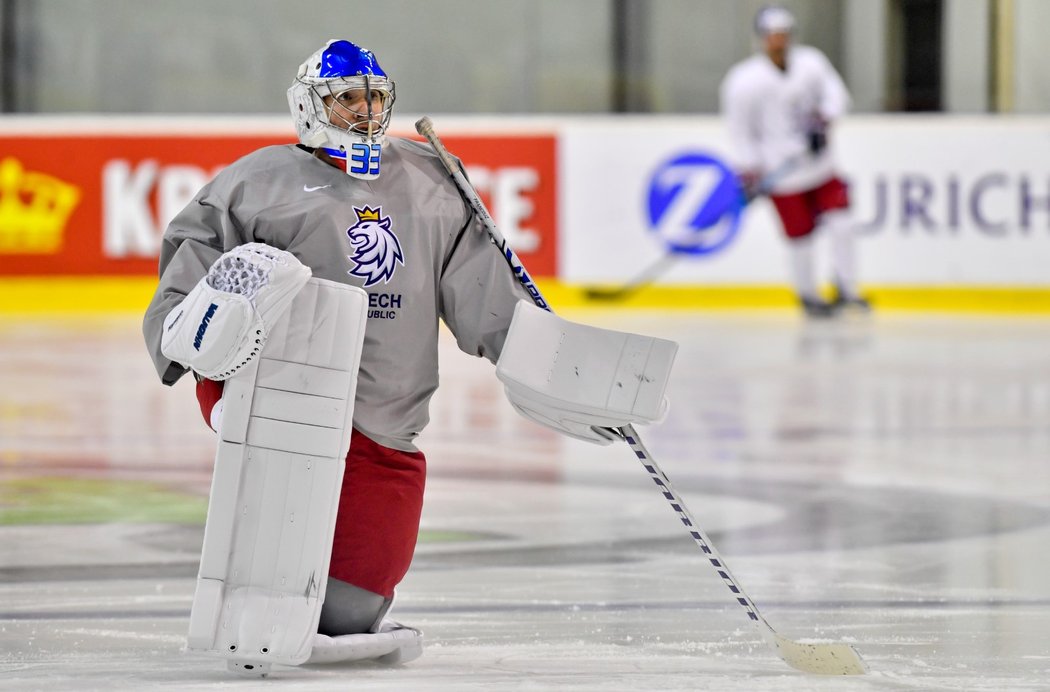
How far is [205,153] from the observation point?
9.06m

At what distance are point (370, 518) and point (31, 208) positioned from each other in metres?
6.85

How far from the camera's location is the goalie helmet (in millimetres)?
2479

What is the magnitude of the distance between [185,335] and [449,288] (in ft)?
1.54

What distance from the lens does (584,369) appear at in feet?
8.04

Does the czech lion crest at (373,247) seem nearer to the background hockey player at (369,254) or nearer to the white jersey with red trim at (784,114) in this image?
the background hockey player at (369,254)

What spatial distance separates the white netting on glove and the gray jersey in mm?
136

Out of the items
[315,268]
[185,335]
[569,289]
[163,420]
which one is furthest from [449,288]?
[569,289]

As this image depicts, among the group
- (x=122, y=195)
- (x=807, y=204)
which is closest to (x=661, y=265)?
(x=807, y=204)

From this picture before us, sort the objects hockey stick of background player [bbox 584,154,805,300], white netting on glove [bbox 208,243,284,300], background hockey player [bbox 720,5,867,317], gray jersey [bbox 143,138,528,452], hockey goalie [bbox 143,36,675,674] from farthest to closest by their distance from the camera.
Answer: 1. hockey stick of background player [bbox 584,154,805,300]
2. background hockey player [bbox 720,5,867,317]
3. gray jersey [bbox 143,138,528,452]
4. hockey goalie [bbox 143,36,675,674]
5. white netting on glove [bbox 208,243,284,300]

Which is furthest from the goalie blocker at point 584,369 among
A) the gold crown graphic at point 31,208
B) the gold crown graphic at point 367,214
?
the gold crown graphic at point 31,208

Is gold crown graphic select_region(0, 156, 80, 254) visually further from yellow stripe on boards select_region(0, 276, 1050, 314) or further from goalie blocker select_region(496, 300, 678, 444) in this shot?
goalie blocker select_region(496, 300, 678, 444)

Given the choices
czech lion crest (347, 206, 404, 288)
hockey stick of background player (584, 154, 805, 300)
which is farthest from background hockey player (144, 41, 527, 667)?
hockey stick of background player (584, 154, 805, 300)

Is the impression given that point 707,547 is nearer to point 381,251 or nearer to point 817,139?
point 381,251

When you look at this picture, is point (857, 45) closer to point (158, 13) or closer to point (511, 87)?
point (511, 87)
